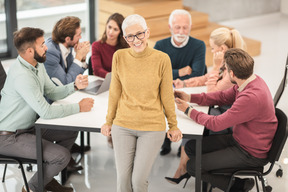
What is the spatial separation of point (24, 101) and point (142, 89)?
34.3 inches

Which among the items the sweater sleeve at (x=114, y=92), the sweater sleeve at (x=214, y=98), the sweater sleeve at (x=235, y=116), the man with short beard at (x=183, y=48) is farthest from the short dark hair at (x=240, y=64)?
the man with short beard at (x=183, y=48)

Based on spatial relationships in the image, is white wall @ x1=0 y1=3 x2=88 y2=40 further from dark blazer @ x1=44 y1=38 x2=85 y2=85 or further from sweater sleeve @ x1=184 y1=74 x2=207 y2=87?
sweater sleeve @ x1=184 y1=74 x2=207 y2=87

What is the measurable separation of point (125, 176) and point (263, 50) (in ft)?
16.2

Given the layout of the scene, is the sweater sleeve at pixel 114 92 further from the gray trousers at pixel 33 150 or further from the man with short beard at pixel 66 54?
the man with short beard at pixel 66 54

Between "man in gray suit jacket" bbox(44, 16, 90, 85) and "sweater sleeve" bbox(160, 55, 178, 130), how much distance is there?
3.76 ft

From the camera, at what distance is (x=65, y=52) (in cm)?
373

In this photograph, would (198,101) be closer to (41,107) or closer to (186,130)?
(186,130)

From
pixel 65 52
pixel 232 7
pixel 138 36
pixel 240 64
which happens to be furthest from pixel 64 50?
pixel 232 7

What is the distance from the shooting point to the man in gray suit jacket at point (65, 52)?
11.8 feet

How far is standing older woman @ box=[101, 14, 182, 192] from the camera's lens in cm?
270

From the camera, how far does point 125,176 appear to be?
2787mm

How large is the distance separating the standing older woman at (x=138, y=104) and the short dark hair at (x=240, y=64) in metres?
0.46

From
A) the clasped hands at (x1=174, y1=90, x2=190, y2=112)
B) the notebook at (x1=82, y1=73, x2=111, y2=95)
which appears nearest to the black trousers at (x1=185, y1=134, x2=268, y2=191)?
the clasped hands at (x1=174, y1=90, x2=190, y2=112)

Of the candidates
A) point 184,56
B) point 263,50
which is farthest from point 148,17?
point 184,56
